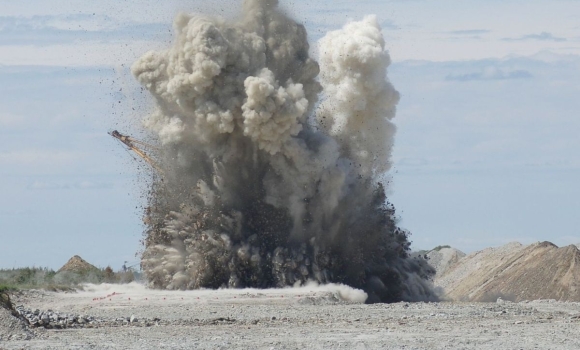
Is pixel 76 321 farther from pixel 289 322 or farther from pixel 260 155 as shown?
pixel 260 155

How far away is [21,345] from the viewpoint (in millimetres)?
38094

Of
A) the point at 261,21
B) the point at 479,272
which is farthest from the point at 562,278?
the point at 261,21

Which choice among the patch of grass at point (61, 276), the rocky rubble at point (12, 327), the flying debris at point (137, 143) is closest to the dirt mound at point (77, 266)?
the patch of grass at point (61, 276)

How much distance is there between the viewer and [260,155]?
6306 centimetres

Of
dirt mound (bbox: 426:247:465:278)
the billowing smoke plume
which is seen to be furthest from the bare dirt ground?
dirt mound (bbox: 426:247:465:278)

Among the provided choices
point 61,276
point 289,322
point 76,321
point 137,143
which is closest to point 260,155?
point 137,143

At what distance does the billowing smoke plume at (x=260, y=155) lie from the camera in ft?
200

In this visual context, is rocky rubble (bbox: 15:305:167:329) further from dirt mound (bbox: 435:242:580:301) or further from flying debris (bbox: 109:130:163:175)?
dirt mound (bbox: 435:242:580:301)

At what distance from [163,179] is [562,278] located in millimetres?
26593

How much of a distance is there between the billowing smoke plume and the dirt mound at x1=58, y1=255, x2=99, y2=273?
903 inches

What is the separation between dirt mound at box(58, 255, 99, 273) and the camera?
87.9 metres

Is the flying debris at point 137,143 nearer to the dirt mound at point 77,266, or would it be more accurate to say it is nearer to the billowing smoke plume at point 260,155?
the billowing smoke plume at point 260,155

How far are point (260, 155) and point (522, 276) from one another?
23.5 m

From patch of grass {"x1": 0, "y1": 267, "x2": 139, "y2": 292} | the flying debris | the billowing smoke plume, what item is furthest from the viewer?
patch of grass {"x1": 0, "y1": 267, "x2": 139, "y2": 292}
